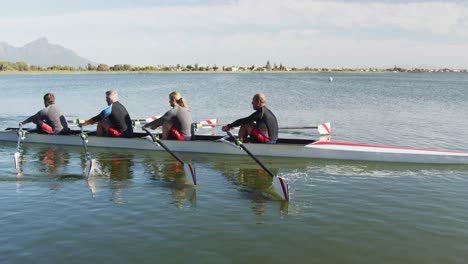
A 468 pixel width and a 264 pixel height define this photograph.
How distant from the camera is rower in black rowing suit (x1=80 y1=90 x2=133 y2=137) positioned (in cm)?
1414

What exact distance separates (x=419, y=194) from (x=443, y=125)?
13.5 meters

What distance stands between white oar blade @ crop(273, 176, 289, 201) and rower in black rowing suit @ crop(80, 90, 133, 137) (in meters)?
6.89

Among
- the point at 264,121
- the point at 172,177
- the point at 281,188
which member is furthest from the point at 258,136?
the point at 281,188

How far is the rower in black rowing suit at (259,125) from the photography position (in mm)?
12500

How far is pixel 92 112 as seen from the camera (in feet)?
101

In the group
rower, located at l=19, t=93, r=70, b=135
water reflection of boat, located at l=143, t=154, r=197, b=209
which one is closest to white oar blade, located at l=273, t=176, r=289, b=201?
water reflection of boat, located at l=143, t=154, r=197, b=209

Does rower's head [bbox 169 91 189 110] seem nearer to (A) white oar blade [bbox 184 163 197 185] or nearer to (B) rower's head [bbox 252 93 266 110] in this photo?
(B) rower's head [bbox 252 93 266 110]

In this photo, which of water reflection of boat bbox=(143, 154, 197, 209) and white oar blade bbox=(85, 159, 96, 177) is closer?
water reflection of boat bbox=(143, 154, 197, 209)

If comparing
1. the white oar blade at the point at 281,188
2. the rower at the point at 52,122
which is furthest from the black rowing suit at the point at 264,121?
the rower at the point at 52,122

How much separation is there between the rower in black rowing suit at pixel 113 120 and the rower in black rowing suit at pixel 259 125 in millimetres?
3834

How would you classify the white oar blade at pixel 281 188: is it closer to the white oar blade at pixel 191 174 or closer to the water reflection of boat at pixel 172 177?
the water reflection of boat at pixel 172 177

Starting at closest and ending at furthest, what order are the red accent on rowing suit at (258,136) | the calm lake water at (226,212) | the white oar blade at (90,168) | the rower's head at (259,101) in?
the calm lake water at (226,212) < the white oar blade at (90,168) < the rower's head at (259,101) < the red accent on rowing suit at (258,136)

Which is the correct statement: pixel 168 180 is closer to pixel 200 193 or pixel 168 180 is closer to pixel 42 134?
pixel 200 193

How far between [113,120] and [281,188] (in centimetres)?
749
